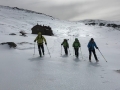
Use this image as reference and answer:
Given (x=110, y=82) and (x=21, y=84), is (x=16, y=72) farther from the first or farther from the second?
(x=110, y=82)

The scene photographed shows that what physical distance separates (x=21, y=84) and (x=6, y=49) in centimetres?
814

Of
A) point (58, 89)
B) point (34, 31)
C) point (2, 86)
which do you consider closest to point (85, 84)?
point (58, 89)

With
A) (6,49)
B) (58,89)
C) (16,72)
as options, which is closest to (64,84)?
(58,89)

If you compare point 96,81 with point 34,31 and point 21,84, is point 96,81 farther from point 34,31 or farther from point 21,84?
point 34,31

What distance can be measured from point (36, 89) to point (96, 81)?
2.36 meters

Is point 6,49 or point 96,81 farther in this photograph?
point 6,49

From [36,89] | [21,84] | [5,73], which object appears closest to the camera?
[36,89]

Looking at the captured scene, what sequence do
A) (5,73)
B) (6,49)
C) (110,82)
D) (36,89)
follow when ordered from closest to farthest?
(36,89) < (110,82) < (5,73) < (6,49)

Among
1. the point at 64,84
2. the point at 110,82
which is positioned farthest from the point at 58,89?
the point at 110,82

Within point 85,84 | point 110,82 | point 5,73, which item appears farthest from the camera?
point 5,73

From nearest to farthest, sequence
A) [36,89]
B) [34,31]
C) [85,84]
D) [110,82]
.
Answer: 1. [36,89]
2. [85,84]
3. [110,82]
4. [34,31]

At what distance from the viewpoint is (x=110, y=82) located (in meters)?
6.80

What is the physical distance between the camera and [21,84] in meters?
5.91

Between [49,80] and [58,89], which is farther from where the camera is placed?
[49,80]
